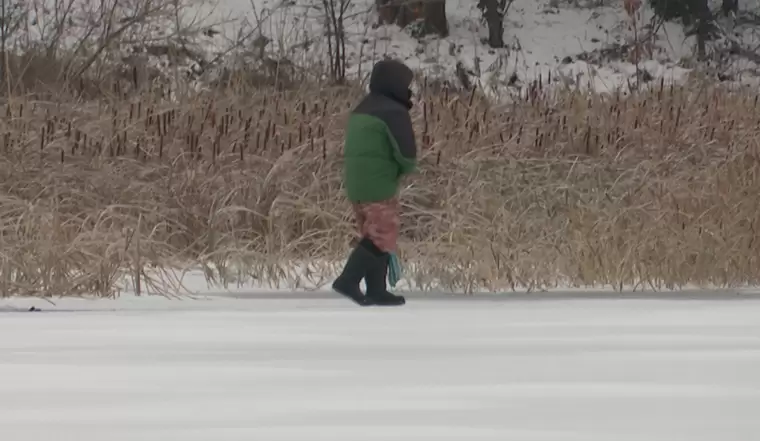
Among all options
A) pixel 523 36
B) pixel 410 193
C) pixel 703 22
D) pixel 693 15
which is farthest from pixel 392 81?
pixel 523 36

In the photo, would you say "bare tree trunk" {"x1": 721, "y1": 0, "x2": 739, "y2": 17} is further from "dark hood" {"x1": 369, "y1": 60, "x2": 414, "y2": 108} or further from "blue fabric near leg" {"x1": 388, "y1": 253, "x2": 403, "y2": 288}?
"blue fabric near leg" {"x1": 388, "y1": 253, "x2": 403, "y2": 288}

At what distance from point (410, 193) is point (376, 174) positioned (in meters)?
1.74

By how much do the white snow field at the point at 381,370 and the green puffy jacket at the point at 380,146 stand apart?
1.74 feet

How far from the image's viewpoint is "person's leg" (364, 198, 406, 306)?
6.51m

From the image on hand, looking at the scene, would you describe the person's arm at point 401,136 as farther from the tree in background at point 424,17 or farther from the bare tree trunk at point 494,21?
the tree in background at point 424,17

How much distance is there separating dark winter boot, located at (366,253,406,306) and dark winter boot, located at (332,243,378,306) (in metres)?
0.02

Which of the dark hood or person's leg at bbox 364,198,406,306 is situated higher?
the dark hood

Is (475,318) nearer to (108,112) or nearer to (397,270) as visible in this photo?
(397,270)

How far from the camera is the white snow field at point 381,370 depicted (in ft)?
11.6

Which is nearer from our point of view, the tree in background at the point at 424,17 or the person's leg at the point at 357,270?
the person's leg at the point at 357,270

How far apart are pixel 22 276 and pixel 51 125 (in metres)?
2.45

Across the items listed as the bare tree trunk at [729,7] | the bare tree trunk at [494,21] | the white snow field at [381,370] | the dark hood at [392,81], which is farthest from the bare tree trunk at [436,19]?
the white snow field at [381,370]

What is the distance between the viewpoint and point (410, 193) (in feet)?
27.1

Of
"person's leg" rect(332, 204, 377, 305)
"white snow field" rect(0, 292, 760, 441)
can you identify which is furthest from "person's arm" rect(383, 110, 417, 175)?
"white snow field" rect(0, 292, 760, 441)
